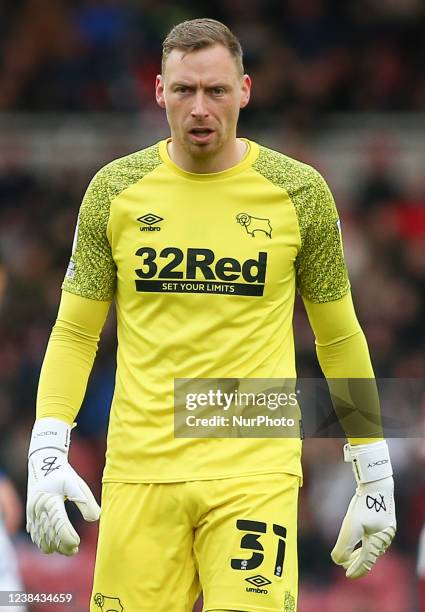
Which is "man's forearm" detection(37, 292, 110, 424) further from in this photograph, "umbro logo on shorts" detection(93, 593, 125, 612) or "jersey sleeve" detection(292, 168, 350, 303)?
"jersey sleeve" detection(292, 168, 350, 303)

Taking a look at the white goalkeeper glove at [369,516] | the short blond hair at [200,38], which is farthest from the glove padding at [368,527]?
the short blond hair at [200,38]

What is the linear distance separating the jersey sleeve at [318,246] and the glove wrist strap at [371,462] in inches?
22.8

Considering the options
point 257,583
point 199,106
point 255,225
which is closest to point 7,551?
point 257,583

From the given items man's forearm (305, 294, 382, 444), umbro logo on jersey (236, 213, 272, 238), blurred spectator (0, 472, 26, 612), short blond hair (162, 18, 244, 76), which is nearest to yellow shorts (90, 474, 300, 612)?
man's forearm (305, 294, 382, 444)

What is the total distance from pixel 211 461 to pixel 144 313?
1.86 feet

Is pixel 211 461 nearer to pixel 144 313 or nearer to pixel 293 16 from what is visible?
pixel 144 313

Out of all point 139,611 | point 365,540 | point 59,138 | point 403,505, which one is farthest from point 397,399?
point 59,138

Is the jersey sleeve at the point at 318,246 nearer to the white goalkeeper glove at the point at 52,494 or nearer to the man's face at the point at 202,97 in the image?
the man's face at the point at 202,97

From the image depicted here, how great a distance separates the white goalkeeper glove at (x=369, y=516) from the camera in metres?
5.05

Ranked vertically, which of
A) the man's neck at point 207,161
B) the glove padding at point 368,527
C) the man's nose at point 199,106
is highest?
the man's nose at point 199,106

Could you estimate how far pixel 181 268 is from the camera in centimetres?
480

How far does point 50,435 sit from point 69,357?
0.30 metres

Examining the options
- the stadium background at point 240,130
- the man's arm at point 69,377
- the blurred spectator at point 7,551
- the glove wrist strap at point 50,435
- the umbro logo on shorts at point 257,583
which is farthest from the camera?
the stadium background at point 240,130

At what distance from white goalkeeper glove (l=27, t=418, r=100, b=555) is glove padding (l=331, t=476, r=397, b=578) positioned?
935mm
